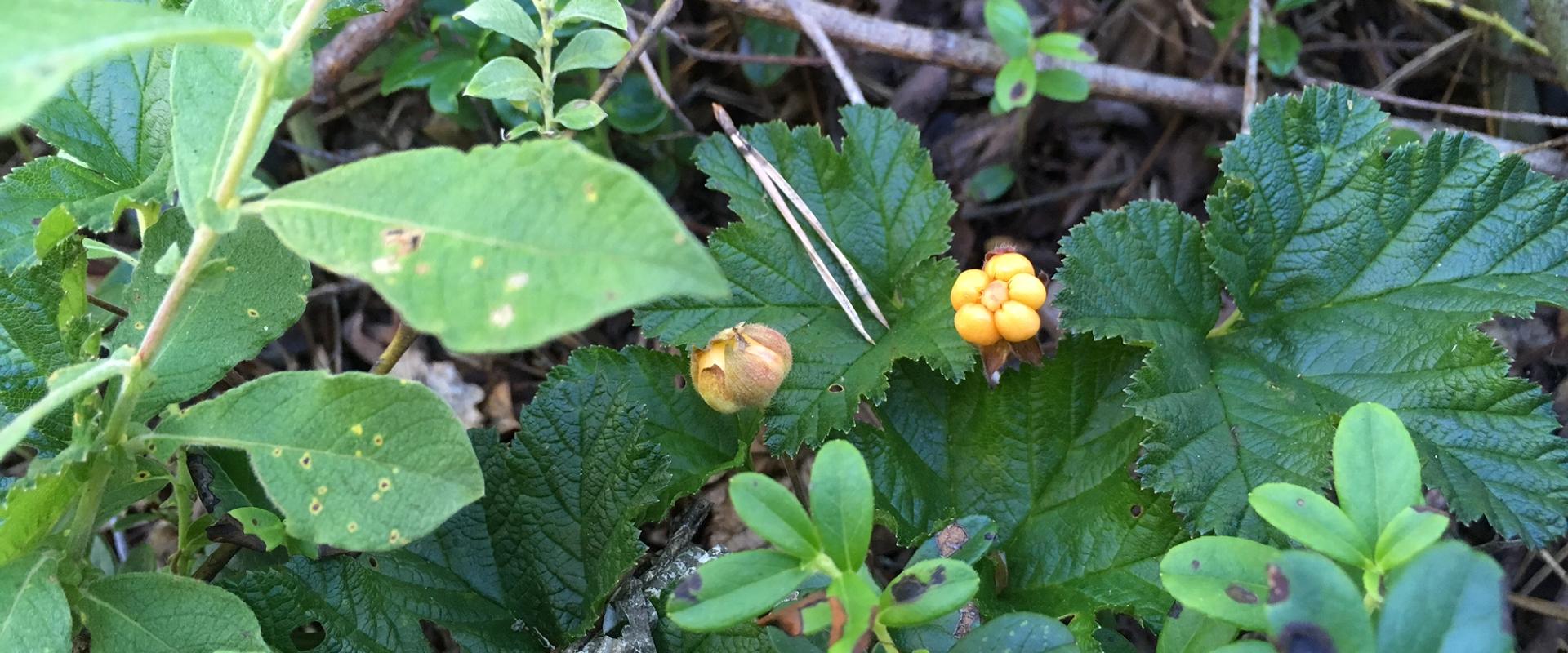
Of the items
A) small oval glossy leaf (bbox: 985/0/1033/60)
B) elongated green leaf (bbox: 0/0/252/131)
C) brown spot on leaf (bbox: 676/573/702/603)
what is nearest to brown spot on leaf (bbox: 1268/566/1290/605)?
brown spot on leaf (bbox: 676/573/702/603)

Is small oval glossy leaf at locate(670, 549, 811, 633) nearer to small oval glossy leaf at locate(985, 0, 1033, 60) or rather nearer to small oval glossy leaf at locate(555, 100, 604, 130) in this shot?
small oval glossy leaf at locate(555, 100, 604, 130)

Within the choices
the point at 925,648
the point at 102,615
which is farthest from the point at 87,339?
the point at 925,648

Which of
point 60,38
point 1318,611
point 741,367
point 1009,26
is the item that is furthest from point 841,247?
point 60,38

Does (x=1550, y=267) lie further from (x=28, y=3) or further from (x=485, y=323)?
(x=28, y=3)

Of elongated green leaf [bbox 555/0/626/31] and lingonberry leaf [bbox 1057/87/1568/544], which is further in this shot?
lingonberry leaf [bbox 1057/87/1568/544]

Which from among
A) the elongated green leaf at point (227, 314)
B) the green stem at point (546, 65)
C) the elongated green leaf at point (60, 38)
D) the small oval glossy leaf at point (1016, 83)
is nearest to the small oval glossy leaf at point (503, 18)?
the green stem at point (546, 65)

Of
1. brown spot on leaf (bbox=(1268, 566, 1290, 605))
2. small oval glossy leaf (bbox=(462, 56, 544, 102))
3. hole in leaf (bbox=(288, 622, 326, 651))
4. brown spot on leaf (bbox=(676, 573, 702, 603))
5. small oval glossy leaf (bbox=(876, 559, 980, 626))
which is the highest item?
small oval glossy leaf (bbox=(462, 56, 544, 102))

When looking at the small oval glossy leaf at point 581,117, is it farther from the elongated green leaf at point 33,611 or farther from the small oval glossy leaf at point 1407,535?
the small oval glossy leaf at point 1407,535
